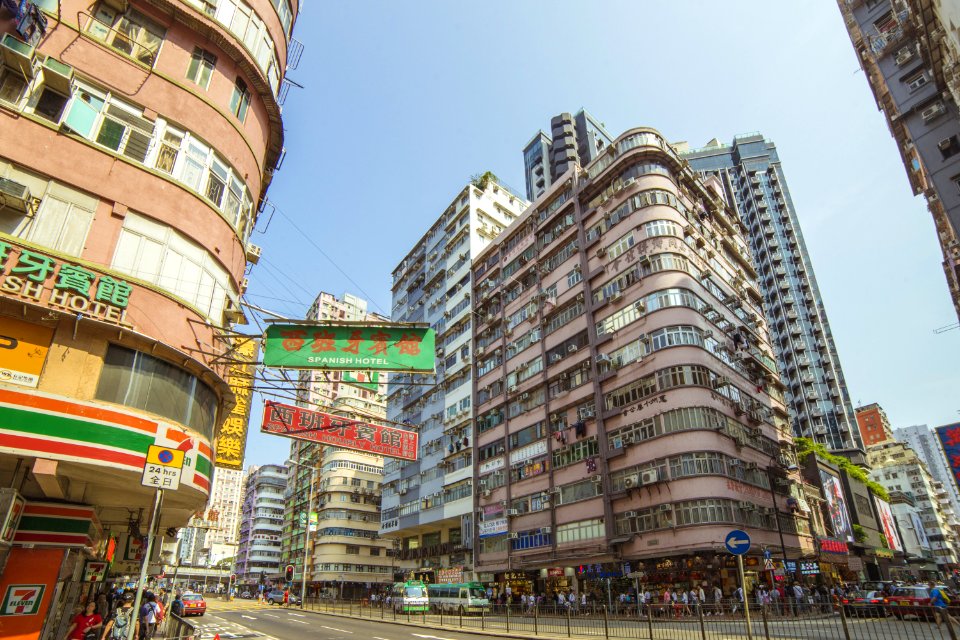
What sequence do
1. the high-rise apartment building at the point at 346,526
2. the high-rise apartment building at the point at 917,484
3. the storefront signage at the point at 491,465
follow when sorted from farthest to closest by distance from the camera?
1. the high-rise apartment building at the point at 917,484
2. the high-rise apartment building at the point at 346,526
3. the storefront signage at the point at 491,465

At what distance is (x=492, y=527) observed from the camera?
46500 mm

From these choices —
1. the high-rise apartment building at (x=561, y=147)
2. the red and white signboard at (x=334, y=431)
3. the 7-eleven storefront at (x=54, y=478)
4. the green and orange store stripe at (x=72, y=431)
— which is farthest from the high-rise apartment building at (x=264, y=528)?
the green and orange store stripe at (x=72, y=431)

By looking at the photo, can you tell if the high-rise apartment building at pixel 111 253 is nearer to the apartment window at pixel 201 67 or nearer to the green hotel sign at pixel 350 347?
the apartment window at pixel 201 67

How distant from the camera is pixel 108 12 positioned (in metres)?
12.9

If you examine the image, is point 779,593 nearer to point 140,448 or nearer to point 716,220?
point 716,220

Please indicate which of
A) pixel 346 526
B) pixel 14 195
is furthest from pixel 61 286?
pixel 346 526

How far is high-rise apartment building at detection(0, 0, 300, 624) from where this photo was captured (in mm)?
9430

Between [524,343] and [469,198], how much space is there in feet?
75.3

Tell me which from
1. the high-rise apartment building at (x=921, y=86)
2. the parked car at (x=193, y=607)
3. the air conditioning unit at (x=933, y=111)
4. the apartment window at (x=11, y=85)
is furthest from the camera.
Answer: the air conditioning unit at (x=933, y=111)

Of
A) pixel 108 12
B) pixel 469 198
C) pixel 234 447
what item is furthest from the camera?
pixel 469 198

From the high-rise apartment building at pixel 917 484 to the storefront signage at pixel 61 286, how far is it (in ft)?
412

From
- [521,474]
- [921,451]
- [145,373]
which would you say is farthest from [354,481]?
[921,451]

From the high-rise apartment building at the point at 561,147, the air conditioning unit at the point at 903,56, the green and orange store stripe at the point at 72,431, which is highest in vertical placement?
the high-rise apartment building at the point at 561,147

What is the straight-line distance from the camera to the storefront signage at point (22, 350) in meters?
9.09
